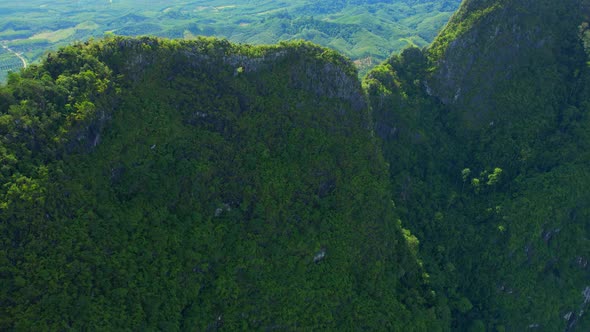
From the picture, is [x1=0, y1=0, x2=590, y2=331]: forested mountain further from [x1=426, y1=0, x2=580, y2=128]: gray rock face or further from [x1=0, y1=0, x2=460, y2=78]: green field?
[x1=0, y1=0, x2=460, y2=78]: green field

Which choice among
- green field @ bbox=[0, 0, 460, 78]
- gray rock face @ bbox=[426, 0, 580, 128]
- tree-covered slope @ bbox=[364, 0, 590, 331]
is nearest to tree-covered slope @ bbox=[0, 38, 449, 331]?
tree-covered slope @ bbox=[364, 0, 590, 331]

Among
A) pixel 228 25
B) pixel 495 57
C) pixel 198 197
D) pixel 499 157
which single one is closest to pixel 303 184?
pixel 198 197

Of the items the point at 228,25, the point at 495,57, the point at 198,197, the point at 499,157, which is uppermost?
the point at 495,57

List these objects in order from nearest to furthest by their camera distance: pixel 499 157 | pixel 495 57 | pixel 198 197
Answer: pixel 198 197 < pixel 499 157 < pixel 495 57

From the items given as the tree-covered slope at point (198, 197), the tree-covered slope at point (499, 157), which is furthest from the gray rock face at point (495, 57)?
the tree-covered slope at point (198, 197)

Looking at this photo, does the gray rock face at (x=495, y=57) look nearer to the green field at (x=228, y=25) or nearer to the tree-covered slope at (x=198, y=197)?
the tree-covered slope at (x=198, y=197)

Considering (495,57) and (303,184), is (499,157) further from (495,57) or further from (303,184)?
(303,184)
